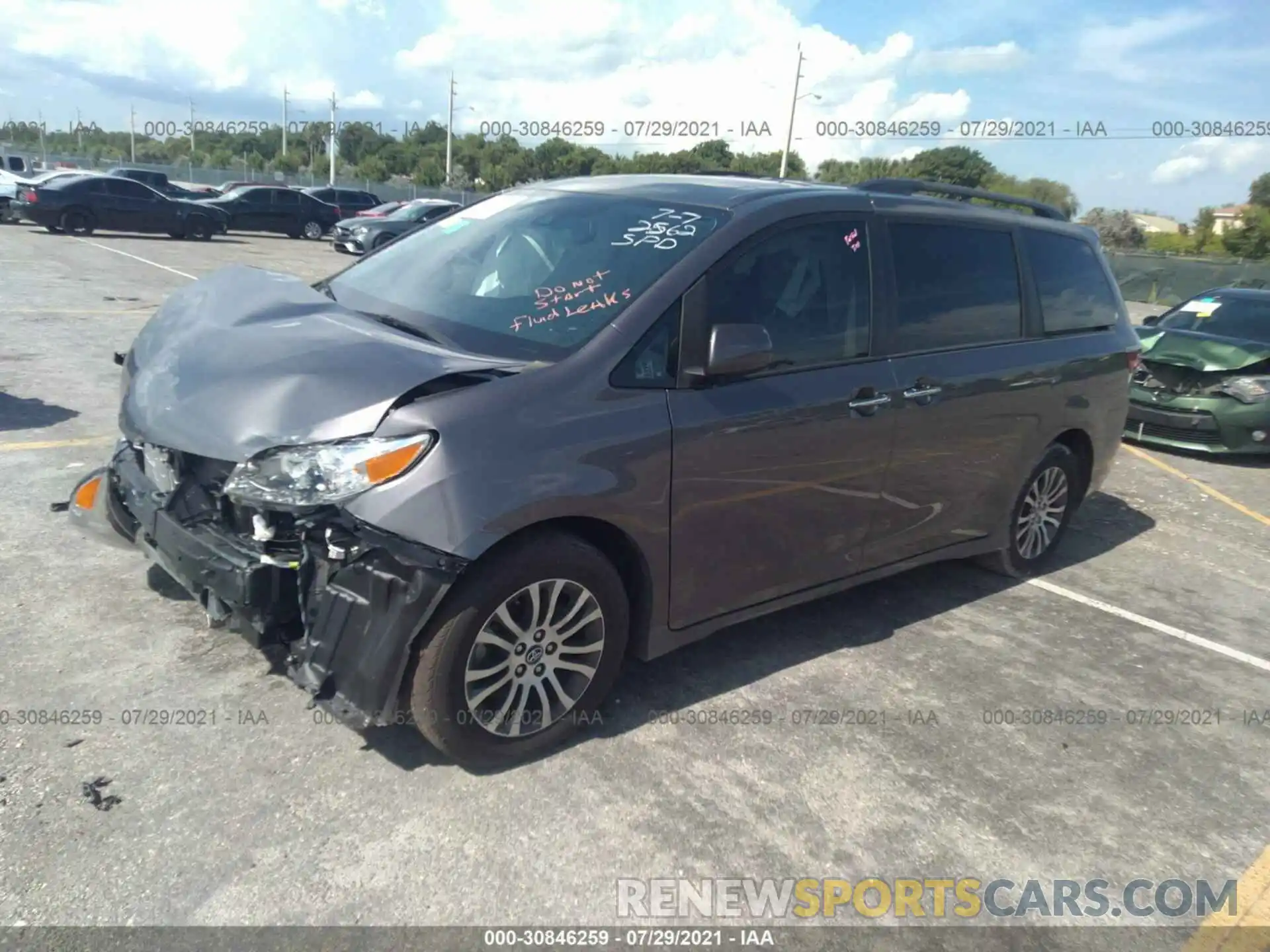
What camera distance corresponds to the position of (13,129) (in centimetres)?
12050

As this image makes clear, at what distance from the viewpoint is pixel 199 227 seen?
23750 millimetres

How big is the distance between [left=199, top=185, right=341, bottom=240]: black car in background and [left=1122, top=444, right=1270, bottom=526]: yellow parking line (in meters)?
24.6

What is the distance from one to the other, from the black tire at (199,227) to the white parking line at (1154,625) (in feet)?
75.6

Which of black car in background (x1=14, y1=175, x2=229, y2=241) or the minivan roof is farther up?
black car in background (x1=14, y1=175, x2=229, y2=241)

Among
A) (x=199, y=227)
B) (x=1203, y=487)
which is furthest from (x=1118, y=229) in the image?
(x=1203, y=487)

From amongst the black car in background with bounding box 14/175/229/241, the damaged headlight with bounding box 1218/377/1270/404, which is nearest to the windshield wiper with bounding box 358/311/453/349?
the damaged headlight with bounding box 1218/377/1270/404

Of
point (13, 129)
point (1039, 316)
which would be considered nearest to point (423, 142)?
point (13, 129)

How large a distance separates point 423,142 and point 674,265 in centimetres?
8647

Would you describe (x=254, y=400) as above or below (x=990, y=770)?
above

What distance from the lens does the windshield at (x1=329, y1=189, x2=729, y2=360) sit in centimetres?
349

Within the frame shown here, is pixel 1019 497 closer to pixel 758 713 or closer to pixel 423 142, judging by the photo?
pixel 758 713

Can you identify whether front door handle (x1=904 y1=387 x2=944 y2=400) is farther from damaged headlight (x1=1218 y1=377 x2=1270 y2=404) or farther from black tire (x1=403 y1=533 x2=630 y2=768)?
damaged headlight (x1=1218 y1=377 x2=1270 y2=404)

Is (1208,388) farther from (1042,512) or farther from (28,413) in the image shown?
(28,413)

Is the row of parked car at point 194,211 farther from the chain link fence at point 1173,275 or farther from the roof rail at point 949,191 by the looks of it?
the chain link fence at point 1173,275
